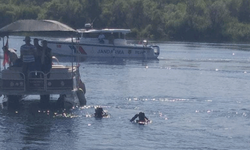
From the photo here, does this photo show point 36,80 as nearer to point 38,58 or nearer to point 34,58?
point 34,58

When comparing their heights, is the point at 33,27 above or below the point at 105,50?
above

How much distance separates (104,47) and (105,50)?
0.25 meters

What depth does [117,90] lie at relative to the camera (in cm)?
3247

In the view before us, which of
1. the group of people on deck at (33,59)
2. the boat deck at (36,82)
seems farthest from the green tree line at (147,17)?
the boat deck at (36,82)

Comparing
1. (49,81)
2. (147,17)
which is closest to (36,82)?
(49,81)

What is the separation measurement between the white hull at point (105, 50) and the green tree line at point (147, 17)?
33.9 meters

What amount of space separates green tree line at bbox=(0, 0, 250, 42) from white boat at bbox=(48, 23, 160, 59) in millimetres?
33819

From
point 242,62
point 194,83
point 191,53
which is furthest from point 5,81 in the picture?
point 191,53

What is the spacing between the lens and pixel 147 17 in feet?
319

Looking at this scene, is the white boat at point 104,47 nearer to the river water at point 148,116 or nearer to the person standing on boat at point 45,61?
the river water at point 148,116

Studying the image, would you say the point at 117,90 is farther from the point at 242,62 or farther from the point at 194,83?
the point at 242,62

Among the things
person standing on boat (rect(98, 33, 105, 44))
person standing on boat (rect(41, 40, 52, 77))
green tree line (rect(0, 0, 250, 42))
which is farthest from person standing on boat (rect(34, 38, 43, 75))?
green tree line (rect(0, 0, 250, 42))

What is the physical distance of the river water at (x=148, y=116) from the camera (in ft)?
66.7

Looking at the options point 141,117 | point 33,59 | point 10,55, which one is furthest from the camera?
point 10,55
